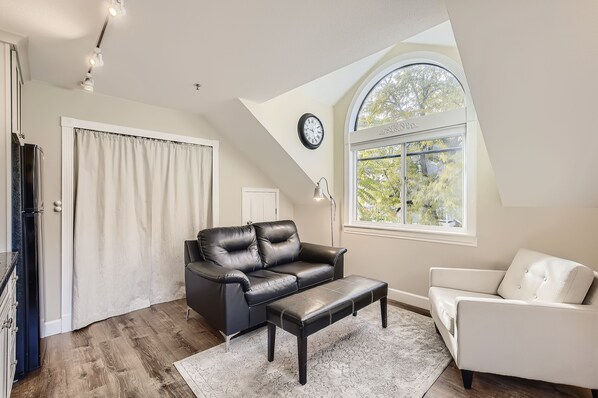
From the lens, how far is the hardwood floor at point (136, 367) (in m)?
1.79

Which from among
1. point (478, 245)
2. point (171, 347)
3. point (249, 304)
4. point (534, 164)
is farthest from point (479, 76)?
point (171, 347)

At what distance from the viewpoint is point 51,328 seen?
2564 mm

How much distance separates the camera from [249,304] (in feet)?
7.98

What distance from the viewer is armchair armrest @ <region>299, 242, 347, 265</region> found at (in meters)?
3.30

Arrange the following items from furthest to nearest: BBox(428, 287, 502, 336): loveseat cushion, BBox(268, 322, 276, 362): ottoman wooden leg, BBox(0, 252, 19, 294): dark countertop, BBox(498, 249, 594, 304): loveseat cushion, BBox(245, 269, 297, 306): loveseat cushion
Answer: BBox(245, 269, 297, 306): loveseat cushion < BBox(268, 322, 276, 362): ottoman wooden leg < BBox(428, 287, 502, 336): loveseat cushion < BBox(498, 249, 594, 304): loveseat cushion < BBox(0, 252, 19, 294): dark countertop

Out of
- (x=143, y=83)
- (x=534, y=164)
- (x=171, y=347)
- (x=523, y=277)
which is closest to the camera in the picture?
(x=534, y=164)

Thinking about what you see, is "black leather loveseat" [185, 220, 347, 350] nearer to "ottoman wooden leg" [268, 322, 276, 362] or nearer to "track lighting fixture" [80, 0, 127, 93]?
"ottoman wooden leg" [268, 322, 276, 362]

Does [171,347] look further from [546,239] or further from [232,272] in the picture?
[546,239]

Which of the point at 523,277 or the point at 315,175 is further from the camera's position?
the point at 315,175

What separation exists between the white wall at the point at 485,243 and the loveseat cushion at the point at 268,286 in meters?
1.30

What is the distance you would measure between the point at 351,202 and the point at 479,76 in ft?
7.93

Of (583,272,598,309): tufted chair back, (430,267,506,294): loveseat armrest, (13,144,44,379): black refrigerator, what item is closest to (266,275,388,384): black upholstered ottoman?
(430,267,506,294): loveseat armrest

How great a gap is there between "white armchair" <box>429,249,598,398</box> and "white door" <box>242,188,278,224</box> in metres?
2.80

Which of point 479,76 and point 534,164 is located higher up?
point 479,76
